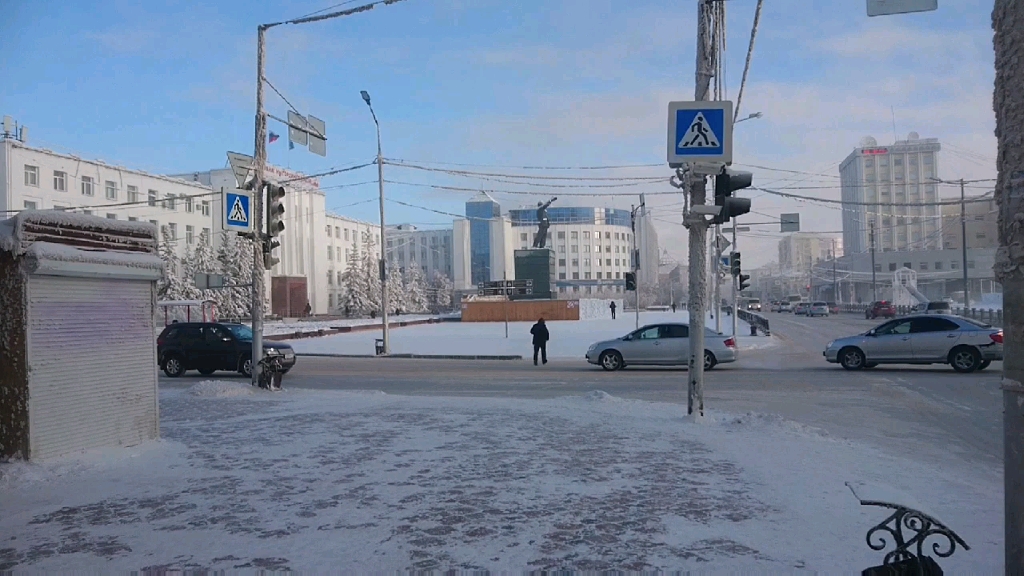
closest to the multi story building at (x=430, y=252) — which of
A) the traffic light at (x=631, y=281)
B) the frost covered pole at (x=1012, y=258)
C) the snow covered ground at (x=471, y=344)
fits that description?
the snow covered ground at (x=471, y=344)

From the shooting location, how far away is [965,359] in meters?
20.7

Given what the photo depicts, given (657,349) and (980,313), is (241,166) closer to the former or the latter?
(657,349)

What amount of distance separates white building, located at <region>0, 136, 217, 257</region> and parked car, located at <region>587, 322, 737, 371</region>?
24.1m

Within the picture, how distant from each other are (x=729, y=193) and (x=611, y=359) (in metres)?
13.3

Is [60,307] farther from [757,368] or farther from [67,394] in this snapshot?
[757,368]

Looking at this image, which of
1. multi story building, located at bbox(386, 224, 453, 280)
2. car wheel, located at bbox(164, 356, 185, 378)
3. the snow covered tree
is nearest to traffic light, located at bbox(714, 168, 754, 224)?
car wheel, located at bbox(164, 356, 185, 378)

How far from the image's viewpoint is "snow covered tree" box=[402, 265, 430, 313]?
115 meters

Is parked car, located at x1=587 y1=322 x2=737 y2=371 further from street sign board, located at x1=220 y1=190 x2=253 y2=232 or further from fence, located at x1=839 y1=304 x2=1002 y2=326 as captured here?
fence, located at x1=839 y1=304 x2=1002 y2=326

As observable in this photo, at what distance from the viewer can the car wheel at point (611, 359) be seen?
79.7 ft

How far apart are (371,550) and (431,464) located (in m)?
2.93

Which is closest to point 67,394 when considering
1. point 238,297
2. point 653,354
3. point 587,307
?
point 653,354

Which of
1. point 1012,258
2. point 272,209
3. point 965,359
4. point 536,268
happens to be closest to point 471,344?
point 272,209

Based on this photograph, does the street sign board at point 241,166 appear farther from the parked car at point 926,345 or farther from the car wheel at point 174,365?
the parked car at point 926,345

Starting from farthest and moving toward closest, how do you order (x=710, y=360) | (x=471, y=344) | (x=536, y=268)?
(x=536, y=268) < (x=471, y=344) < (x=710, y=360)
